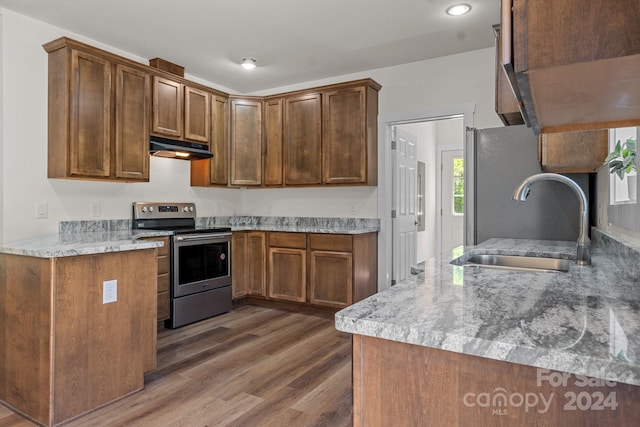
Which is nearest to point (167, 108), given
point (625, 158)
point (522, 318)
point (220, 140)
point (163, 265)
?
point (220, 140)

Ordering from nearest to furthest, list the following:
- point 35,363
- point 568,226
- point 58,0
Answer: point 35,363, point 568,226, point 58,0

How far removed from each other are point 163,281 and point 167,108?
1.62 metres

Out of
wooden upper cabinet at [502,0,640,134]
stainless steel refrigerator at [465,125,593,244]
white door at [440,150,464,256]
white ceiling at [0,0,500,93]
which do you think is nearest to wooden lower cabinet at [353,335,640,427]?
wooden upper cabinet at [502,0,640,134]

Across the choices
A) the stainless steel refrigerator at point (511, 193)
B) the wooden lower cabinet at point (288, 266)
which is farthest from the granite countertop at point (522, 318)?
the wooden lower cabinet at point (288, 266)

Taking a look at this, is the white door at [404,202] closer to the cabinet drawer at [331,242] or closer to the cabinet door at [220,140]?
the cabinet drawer at [331,242]

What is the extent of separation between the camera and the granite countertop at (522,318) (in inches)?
24.4

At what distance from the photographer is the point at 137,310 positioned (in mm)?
2289

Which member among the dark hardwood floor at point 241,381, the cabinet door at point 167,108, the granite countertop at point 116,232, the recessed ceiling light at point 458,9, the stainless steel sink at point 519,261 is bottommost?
the dark hardwood floor at point 241,381

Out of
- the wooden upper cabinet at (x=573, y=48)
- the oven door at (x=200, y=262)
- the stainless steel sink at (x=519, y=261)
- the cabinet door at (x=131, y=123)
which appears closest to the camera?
the wooden upper cabinet at (x=573, y=48)

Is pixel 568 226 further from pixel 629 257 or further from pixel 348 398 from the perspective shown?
pixel 348 398

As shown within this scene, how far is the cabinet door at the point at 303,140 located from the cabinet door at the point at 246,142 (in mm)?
364

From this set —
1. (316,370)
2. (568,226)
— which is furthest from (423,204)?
(316,370)

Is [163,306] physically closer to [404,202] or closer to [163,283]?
[163,283]

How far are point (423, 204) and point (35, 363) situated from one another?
5177 millimetres
